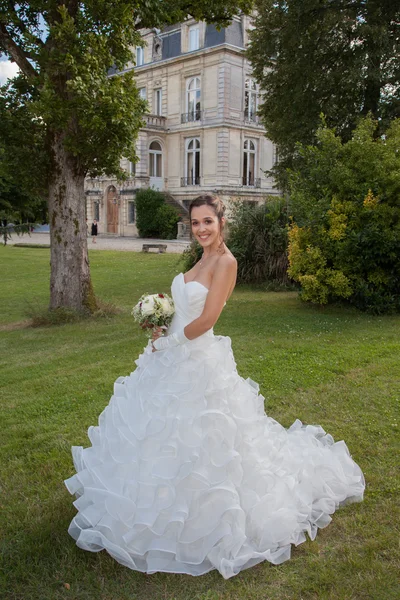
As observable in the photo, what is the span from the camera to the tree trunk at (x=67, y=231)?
1021 cm

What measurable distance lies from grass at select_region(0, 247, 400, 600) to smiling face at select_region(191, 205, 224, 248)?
7.00 ft

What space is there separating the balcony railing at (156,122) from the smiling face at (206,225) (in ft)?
129

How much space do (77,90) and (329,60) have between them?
12.4 metres

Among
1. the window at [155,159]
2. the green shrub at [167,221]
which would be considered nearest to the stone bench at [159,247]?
the green shrub at [167,221]

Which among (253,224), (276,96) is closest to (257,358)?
(253,224)

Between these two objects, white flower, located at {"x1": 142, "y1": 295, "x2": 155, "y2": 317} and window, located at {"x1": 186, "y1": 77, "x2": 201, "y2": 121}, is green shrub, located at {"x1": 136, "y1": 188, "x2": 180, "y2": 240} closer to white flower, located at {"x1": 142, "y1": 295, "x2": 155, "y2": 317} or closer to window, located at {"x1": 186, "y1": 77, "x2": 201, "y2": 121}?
window, located at {"x1": 186, "y1": 77, "x2": 201, "y2": 121}

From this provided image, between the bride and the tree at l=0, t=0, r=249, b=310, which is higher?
the tree at l=0, t=0, r=249, b=310

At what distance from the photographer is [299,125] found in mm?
17922

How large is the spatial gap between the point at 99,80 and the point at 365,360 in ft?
21.0

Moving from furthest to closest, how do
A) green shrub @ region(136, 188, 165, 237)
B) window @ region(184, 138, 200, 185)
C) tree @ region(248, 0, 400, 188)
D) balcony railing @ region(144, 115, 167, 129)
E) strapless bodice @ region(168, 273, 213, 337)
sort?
window @ region(184, 138, 200, 185) → balcony railing @ region(144, 115, 167, 129) → green shrub @ region(136, 188, 165, 237) → tree @ region(248, 0, 400, 188) → strapless bodice @ region(168, 273, 213, 337)

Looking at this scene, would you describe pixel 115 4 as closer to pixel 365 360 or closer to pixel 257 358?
pixel 257 358

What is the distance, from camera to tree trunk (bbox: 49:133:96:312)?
10211 millimetres

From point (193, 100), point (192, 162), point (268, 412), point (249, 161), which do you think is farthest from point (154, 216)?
point (268, 412)

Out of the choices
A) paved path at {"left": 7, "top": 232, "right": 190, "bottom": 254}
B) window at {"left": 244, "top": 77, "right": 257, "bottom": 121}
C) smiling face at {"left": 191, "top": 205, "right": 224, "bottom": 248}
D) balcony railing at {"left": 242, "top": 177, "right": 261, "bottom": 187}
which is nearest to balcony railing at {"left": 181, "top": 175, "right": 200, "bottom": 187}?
balcony railing at {"left": 242, "top": 177, "right": 261, "bottom": 187}
